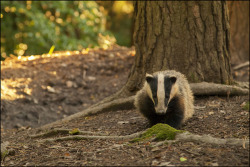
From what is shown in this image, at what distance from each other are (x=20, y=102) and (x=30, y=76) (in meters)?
0.94

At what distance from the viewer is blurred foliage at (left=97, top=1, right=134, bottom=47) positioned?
624 inches

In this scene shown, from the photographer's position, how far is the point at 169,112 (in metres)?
4.66

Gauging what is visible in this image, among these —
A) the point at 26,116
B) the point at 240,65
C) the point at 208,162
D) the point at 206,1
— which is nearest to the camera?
the point at 208,162

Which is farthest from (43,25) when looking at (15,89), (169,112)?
(169,112)

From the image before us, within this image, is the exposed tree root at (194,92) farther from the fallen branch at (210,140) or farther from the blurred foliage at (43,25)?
the blurred foliage at (43,25)

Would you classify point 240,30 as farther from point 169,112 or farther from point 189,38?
point 169,112

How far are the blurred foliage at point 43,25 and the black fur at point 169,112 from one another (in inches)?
274

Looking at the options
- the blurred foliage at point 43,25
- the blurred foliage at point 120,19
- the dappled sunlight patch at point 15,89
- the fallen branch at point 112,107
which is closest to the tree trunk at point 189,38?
the fallen branch at point 112,107

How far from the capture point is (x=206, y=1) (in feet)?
19.1

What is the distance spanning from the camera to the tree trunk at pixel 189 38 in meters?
5.83

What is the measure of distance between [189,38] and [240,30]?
3.12 metres

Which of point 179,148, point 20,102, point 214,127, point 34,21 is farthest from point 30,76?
point 179,148

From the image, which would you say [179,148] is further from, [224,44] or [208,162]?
[224,44]

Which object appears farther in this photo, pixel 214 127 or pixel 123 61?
pixel 123 61
